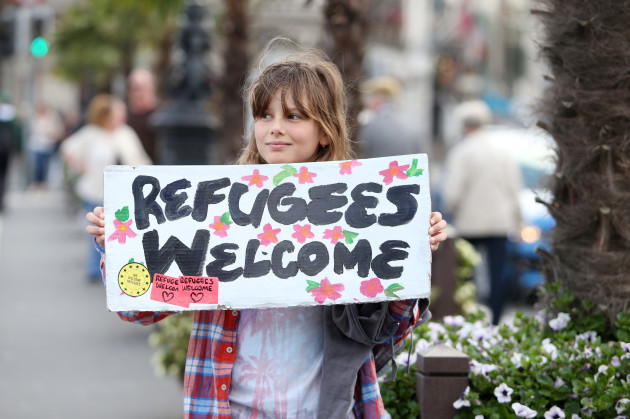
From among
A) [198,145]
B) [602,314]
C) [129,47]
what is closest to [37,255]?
[198,145]

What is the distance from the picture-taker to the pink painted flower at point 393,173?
2.80 m

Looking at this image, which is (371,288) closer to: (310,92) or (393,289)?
(393,289)

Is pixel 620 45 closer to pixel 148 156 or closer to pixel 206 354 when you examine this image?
pixel 206 354

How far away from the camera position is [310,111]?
276 cm

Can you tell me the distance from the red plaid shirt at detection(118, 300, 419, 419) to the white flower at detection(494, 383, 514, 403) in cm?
53

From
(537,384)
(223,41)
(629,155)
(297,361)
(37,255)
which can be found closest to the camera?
(297,361)

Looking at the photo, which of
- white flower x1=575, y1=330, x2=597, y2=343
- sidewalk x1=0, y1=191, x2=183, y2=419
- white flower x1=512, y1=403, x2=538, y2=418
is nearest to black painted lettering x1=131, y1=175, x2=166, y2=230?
white flower x1=512, y1=403, x2=538, y2=418

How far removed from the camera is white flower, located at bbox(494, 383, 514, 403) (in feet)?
10.3

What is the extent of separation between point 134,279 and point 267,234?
0.39 metres

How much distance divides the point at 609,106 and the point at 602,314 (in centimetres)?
75

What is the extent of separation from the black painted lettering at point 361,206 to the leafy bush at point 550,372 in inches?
31.2

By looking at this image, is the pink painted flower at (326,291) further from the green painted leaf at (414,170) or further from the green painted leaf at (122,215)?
the green painted leaf at (122,215)

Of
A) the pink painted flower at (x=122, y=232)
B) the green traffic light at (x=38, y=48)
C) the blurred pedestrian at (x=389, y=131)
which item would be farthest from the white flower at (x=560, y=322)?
the green traffic light at (x=38, y=48)

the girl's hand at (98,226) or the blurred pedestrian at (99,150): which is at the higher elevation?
the blurred pedestrian at (99,150)
